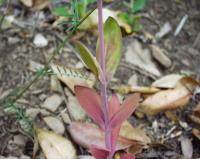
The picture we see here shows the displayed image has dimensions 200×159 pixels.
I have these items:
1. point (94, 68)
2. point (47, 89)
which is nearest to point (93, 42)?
point (47, 89)

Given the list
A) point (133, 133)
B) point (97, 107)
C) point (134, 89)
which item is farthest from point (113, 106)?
point (134, 89)

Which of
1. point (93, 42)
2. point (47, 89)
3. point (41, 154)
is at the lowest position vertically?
point (41, 154)

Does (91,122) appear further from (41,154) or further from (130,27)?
(130,27)

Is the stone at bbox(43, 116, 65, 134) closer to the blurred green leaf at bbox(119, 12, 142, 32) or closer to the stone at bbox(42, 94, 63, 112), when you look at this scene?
the stone at bbox(42, 94, 63, 112)

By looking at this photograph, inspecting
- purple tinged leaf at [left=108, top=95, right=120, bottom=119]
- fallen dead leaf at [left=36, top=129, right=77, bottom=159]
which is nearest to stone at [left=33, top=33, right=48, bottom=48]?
fallen dead leaf at [left=36, top=129, right=77, bottom=159]

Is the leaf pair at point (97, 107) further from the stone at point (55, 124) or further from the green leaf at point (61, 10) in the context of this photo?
the green leaf at point (61, 10)

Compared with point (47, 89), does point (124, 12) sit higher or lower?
higher

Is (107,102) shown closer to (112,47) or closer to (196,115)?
(112,47)
